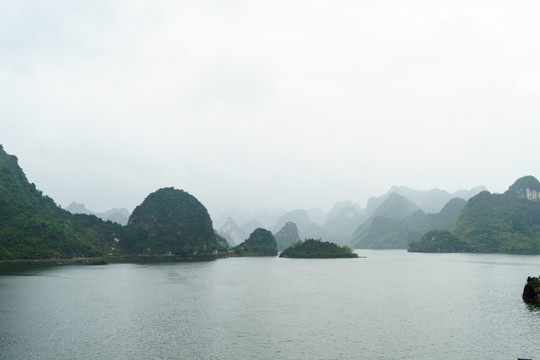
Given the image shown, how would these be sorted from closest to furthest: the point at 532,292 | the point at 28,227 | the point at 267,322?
the point at 267,322 < the point at 532,292 < the point at 28,227

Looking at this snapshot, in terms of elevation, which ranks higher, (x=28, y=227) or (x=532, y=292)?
(x=28, y=227)

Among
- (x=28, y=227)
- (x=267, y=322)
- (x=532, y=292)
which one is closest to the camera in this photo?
(x=267, y=322)

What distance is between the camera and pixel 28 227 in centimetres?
16012

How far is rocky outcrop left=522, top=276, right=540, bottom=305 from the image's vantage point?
66.1m

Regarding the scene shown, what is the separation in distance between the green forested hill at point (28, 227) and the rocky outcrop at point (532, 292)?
550 ft

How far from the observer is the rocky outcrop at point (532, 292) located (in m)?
66.1

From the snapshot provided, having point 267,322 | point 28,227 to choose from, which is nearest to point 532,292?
point 267,322

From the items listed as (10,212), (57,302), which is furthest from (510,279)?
(10,212)

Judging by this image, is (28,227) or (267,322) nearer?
(267,322)

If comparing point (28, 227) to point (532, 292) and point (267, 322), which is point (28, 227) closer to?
point (267, 322)

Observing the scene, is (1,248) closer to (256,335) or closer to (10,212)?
(10,212)

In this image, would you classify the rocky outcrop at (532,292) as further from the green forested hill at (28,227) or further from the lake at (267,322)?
the green forested hill at (28,227)

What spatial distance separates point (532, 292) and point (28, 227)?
181m

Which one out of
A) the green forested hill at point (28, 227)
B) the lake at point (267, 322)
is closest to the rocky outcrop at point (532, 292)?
→ the lake at point (267, 322)
